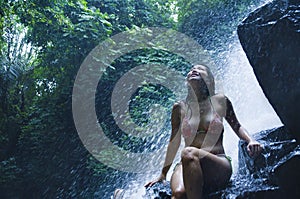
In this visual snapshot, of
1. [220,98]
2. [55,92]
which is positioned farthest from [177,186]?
[55,92]

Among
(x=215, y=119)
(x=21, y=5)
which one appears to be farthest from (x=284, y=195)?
(x=21, y=5)

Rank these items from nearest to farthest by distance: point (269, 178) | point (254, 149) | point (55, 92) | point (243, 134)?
point (254, 149)
point (269, 178)
point (243, 134)
point (55, 92)

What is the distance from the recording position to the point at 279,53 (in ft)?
9.75

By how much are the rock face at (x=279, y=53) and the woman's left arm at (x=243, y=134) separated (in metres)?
0.40

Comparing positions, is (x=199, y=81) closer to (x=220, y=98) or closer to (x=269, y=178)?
(x=220, y=98)

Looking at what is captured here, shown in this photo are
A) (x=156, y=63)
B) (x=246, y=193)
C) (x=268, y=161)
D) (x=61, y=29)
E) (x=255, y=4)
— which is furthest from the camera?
(x=255, y=4)

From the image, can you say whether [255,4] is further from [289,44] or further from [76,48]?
[289,44]

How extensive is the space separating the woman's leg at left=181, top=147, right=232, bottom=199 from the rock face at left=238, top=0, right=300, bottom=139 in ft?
2.29

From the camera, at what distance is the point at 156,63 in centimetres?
993

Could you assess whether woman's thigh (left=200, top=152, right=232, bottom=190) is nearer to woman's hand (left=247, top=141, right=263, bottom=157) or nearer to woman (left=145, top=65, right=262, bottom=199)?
woman (left=145, top=65, right=262, bottom=199)

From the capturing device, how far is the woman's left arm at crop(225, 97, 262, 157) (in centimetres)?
252

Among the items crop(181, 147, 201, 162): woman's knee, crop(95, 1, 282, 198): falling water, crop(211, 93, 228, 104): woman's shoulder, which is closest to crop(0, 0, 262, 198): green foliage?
crop(95, 1, 282, 198): falling water

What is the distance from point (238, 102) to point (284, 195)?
544cm

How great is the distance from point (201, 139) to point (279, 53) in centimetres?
101
